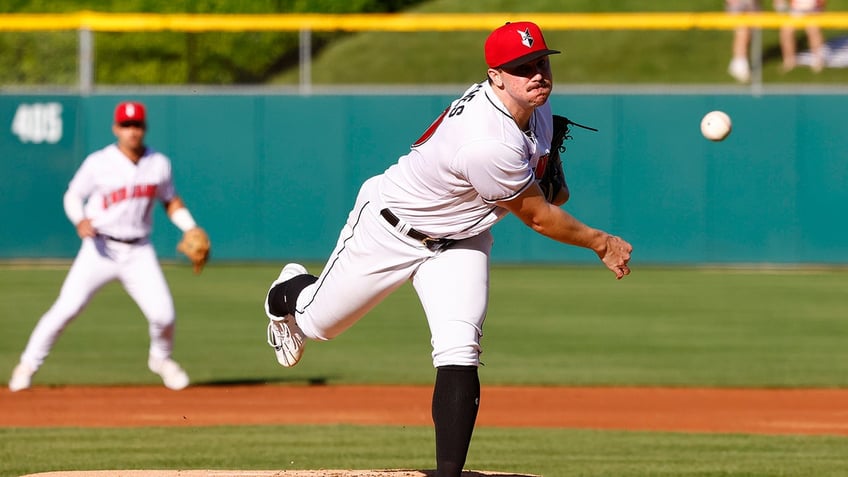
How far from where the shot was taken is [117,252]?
947 cm

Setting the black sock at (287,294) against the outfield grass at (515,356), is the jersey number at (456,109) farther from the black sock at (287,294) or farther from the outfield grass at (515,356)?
the outfield grass at (515,356)

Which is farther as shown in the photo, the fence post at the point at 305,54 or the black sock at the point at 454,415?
the fence post at the point at 305,54

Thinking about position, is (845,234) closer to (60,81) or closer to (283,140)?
(283,140)

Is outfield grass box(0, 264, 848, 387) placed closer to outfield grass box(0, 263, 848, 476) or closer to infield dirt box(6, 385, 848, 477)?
outfield grass box(0, 263, 848, 476)

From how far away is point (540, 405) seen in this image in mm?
9523

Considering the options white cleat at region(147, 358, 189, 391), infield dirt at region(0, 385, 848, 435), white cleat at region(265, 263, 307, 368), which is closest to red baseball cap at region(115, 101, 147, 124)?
white cleat at region(147, 358, 189, 391)

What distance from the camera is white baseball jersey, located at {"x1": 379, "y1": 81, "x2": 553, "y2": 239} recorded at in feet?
17.1

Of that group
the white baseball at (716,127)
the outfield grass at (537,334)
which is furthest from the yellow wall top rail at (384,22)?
the white baseball at (716,127)

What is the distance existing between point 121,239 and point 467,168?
15.6 feet

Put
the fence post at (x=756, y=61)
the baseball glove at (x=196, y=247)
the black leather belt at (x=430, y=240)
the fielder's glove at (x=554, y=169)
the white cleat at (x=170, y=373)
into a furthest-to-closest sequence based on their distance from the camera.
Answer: the fence post at (x=756, y=61), the white cleat at (x=170, y=373), the baseball glove at (x=196, y=247), the fielder's glove at (x=554, y=169), the black leather belt at (x=430, y=240)

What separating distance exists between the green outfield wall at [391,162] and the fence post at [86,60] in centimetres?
20

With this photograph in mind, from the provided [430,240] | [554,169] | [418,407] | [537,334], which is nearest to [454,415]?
[430,240]

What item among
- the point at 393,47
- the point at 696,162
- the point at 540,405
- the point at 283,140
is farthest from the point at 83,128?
the point at 540,405

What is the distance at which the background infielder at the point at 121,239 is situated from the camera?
9.39 metres
